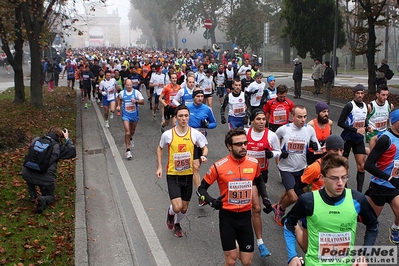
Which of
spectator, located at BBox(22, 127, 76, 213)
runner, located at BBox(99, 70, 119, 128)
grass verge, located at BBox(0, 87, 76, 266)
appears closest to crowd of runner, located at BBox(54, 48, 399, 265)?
grass verge, located at BBox(0, 87, 76, 266)

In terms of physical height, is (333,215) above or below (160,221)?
above

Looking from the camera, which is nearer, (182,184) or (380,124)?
(182,184)

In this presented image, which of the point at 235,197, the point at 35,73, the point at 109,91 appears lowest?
the point at 235,197

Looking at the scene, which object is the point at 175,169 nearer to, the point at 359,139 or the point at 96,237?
the point at 96,237

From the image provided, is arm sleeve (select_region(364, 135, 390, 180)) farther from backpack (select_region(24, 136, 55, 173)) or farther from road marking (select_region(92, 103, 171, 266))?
backpack (select_region(24, 136, 55, 173))

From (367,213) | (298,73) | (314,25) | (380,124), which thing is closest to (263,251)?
(367,213)

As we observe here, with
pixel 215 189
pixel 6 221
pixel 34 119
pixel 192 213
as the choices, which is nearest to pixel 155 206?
pixel 192 213

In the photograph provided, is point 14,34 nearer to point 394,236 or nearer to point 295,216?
point 394,236

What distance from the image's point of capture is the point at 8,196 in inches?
311

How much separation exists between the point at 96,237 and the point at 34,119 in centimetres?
968

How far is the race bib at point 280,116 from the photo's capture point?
922 cm

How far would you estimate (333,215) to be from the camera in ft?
11.9

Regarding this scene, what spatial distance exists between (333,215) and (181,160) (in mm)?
3066

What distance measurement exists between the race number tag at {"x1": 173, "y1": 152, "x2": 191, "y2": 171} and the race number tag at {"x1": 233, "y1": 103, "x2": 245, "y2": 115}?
4.05 meters
